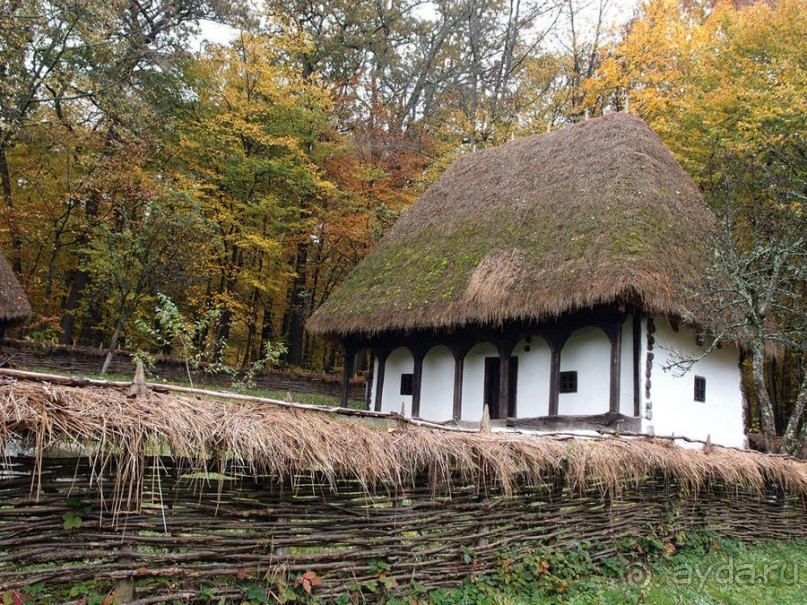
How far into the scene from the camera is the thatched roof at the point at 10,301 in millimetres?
14828

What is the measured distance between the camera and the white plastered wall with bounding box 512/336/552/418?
1348cm

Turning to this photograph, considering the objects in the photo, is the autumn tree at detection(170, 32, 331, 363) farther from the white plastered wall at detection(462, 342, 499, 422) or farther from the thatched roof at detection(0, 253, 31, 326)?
the white plastered wall at detection(462, 342, 499, 422)

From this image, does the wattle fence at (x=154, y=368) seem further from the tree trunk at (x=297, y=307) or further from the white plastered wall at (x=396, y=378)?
the white plastered wall at (x=396, y=378)

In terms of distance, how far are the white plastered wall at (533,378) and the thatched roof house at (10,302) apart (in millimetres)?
11455

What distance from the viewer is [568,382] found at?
13125 mm

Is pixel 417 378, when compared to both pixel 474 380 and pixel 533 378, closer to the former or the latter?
pixel 474 380

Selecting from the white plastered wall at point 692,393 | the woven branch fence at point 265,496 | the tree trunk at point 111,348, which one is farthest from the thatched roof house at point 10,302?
the white plastered wall at point 692,393

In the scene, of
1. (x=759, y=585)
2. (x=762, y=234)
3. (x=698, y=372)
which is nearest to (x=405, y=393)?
(x=698, y=372)

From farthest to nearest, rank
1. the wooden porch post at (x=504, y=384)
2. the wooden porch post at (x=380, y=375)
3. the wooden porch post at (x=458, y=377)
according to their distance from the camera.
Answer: the wooden porch post at (x=380, y=375)
the wooden porch post at (x=458, y=377)
the wooden porch post at (x=504, y=384)

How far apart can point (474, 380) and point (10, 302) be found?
425 inches

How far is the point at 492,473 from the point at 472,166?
14687mm

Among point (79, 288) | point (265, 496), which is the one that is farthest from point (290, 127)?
point (265, 496)

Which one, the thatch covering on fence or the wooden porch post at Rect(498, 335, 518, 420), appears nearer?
the thatch covering on fence

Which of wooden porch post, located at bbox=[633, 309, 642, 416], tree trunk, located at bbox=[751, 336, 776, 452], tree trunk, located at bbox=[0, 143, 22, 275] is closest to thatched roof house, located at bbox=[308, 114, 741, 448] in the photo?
wooden porch post, located at bbox=[633, 309, 642, 416]
